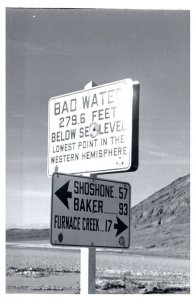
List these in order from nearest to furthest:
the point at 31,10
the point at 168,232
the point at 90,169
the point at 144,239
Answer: the point at 90,169 → the point at 31,10 → the point at 144,239 → the point at 168,232

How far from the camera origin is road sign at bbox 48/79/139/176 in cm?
258

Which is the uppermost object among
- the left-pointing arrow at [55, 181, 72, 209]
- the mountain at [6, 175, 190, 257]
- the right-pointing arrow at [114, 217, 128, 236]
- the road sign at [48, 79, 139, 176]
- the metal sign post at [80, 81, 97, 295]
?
the road sign at [48, 79, 139, 176]

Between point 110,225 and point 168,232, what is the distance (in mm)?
80313

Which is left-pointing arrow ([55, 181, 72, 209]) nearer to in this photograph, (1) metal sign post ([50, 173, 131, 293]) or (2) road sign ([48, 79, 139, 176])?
(1) metal sign post ([50, 173, 131, 293])

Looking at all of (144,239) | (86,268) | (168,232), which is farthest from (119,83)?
(168,232)

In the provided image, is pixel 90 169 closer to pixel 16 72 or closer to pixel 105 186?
pixel 105 186

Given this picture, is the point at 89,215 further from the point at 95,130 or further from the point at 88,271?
the point at 95,130

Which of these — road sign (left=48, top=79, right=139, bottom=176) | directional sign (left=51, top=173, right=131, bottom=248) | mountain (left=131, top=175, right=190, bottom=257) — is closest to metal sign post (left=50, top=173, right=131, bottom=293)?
directional sign (left=51, top=173, right=131, bottom=248)

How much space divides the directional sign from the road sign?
0.39 feet

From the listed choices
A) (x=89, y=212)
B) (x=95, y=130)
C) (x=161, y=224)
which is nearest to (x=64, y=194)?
(x=89, y=212)

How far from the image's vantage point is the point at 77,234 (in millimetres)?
2523

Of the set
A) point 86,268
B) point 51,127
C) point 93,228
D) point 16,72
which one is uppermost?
Answer: point 16,72

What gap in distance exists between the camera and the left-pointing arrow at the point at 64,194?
2488mm

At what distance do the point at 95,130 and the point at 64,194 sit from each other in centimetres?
33
